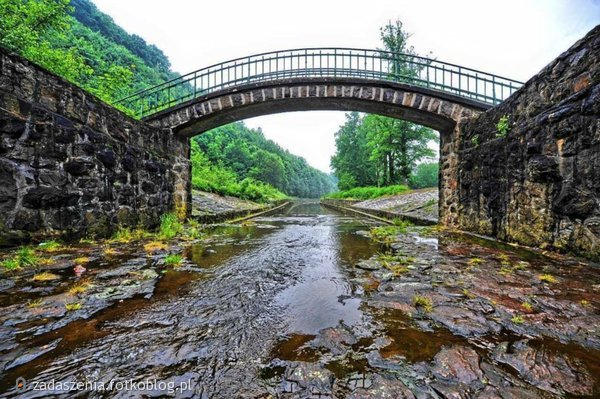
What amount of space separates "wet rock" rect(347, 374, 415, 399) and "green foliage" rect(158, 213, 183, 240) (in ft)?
18.0

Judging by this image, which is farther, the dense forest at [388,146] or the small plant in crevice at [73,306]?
the dense forest at [388,146]

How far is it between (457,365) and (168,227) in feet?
21.2

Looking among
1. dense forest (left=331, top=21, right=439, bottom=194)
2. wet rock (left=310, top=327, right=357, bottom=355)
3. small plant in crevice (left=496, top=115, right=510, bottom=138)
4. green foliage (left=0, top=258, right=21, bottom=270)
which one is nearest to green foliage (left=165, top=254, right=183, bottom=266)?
green foliage (left=0, top=258, right=21, bottom=270)

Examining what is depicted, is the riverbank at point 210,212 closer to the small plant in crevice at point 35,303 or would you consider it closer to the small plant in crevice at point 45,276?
the small plant in crevice at point 45,276

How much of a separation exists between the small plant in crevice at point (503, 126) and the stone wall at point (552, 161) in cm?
7

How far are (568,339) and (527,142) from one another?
402cm

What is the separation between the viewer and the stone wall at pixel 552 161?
3.44 m

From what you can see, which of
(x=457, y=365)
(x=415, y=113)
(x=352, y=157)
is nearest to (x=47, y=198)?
(x=457, y=365)

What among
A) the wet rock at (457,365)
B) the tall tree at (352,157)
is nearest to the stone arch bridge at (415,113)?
the wet rock at (457,365)

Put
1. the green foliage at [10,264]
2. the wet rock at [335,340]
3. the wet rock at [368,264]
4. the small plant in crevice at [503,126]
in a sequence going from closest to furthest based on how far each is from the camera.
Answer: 1. the wet rock at [335,340]
2. the green foliage at [10,264]
3. the wet rock at [368,264]
4. the small plant in crevice at [503,126]

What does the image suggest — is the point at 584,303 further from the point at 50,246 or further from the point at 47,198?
the point at 47,198

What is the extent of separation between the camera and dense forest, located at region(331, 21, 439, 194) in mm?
19828

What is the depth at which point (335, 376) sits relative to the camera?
1.36m

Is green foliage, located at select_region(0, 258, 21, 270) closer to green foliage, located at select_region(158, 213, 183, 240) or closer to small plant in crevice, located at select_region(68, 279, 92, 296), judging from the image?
small plant in crevice, located at select_region(68, 279, 92, 296)
